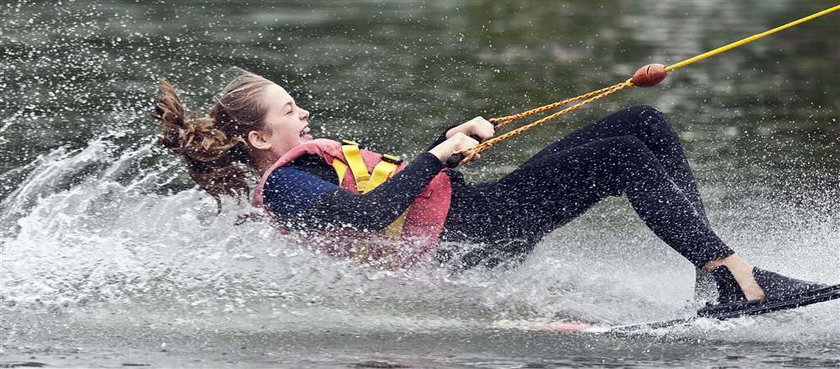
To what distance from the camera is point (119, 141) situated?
7.94m

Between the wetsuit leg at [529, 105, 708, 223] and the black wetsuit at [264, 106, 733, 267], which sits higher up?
the wetsuit leg at [529, 105, 708, 223]

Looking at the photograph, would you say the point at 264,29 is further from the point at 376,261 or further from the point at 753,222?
the point at 376,261

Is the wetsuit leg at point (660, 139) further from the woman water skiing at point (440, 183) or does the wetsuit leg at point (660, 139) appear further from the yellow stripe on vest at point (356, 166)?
A: the yellow stripe on vest at point (356, 166)

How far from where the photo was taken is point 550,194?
203 inches

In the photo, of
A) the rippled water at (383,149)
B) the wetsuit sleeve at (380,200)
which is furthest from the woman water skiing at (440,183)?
the rippled water at (383,149)

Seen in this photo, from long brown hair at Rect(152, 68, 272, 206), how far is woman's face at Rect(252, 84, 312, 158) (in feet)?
0.08

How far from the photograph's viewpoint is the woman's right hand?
4.87m

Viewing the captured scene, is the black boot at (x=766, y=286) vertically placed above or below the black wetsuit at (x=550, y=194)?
below

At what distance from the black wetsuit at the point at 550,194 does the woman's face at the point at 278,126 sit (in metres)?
0.15

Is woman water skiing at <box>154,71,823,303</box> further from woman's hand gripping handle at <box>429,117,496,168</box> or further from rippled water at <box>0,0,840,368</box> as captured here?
rippled water at <box>0,0,840,368</box>

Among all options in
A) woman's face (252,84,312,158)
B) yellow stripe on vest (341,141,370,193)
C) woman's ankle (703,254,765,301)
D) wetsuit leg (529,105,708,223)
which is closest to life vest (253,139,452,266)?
yellow stripe on vest (341,141,370,193)

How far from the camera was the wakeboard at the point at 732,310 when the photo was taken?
4.61 metres

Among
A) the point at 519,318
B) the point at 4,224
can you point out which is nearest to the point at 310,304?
the point at 519,318

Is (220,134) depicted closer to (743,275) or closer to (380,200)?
(380,200)
